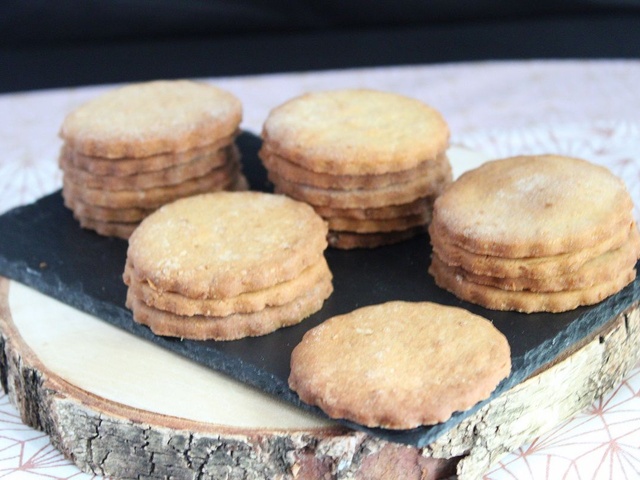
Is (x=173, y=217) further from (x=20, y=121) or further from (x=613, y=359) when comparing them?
(x=20, y=121)

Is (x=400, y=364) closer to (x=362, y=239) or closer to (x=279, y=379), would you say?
(x=279, y=379)

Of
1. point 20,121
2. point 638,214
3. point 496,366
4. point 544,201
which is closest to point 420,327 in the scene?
point 496,366

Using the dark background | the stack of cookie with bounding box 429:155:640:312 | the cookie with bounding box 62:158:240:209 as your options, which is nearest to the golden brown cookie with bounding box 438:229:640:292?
the stack of cookie with bounding box 429:155:640:312

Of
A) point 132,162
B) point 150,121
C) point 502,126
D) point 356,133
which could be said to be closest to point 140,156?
point 132,162

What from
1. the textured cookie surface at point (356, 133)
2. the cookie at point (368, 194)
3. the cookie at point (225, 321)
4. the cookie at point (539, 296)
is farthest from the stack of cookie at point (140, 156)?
the cookie at point (539, 296)

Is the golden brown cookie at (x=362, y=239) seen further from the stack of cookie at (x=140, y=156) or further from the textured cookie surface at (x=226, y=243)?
the stack of cookie at (x=140, y=156)

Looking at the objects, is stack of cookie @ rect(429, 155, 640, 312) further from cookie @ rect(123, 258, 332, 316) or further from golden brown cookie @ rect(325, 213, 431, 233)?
cookie @ rect(123, 258, 332, 316)
